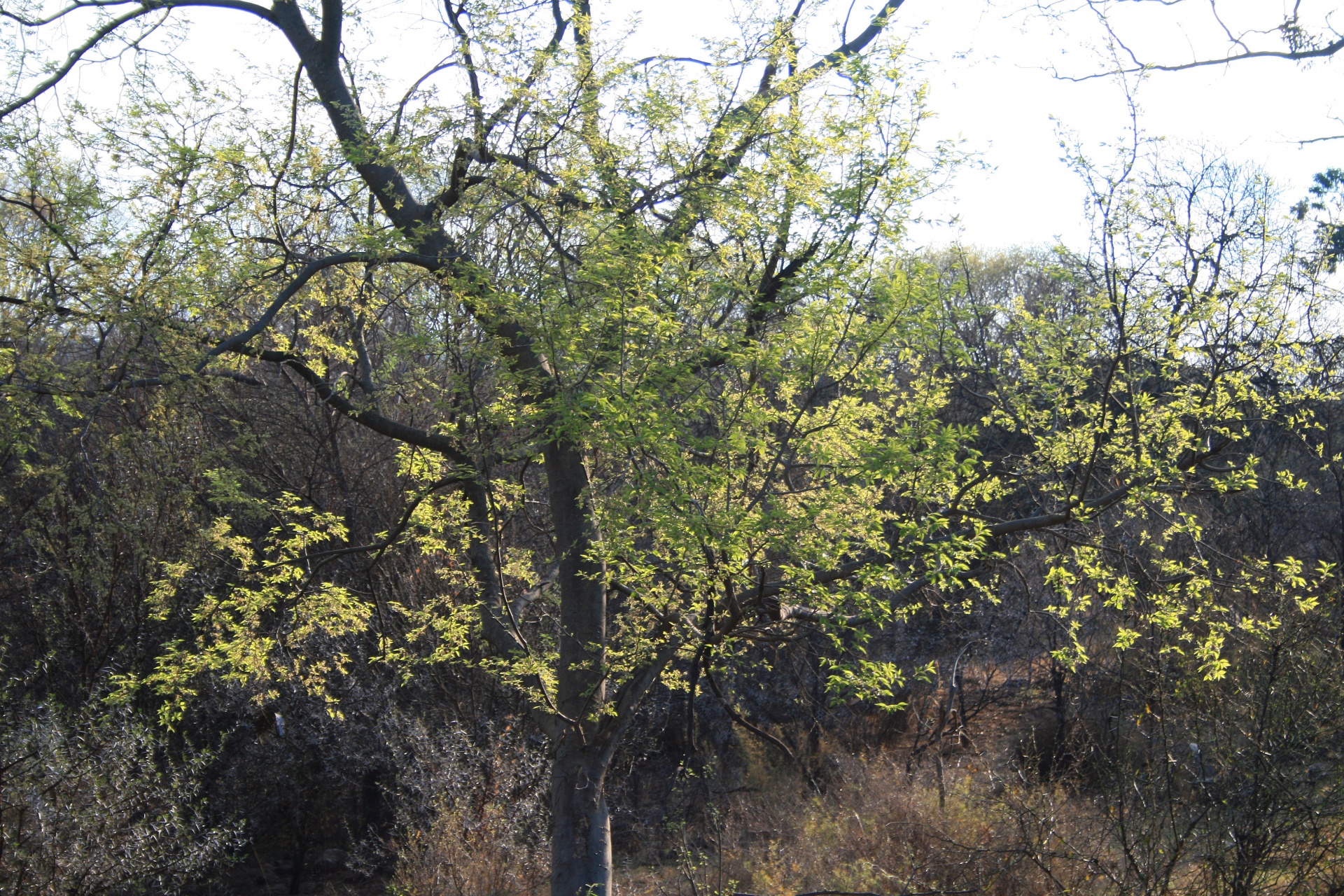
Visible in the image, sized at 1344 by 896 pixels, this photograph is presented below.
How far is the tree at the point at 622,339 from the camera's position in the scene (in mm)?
5793

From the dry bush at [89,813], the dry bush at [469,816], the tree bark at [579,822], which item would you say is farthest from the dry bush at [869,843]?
the dry bush at [89,813]

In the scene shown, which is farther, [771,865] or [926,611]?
[926,611]

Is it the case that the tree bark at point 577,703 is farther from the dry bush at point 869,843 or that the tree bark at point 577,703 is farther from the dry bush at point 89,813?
the dry bush at point 89,813

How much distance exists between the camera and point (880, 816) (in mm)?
10812

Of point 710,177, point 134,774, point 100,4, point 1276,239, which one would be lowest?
point 134,774

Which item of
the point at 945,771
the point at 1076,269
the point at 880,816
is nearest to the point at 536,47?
the point at 1076,269

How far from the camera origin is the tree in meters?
5.79

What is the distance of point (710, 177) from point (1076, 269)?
10.1 feet

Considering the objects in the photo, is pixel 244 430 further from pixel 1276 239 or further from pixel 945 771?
pixel 945 771

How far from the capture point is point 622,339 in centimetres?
572

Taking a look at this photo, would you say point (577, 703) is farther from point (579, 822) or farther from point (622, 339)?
point (622, 339)

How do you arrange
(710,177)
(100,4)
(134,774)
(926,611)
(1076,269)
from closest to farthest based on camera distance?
1. (710,177)
2. (1076,269)
3. (100,4)
4. (134,774)
5. (926,611)

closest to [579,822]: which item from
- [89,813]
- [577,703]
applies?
[577,703]

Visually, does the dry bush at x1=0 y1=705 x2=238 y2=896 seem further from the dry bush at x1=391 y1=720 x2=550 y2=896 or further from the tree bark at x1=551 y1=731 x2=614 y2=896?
the tree bark at x1=551 y1=731 x2=614 y2=896
